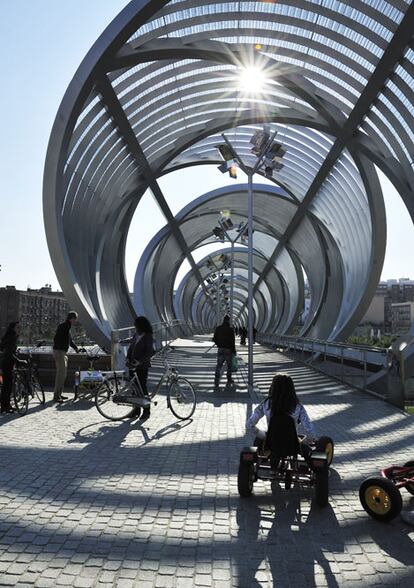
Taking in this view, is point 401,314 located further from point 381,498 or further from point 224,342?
point 381,498

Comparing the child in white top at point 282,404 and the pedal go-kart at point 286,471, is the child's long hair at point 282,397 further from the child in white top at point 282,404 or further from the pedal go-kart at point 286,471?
the pedal go-kart at point 286,471

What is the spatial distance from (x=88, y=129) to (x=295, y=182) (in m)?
15.3

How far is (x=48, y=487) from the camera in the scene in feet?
15.6

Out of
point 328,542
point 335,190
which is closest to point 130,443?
point 328,542

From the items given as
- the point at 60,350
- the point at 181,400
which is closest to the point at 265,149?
the point at 60,350

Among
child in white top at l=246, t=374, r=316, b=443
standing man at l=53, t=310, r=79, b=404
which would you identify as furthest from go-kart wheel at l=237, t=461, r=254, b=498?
standing man at l=53, t=310, r=79, b=404

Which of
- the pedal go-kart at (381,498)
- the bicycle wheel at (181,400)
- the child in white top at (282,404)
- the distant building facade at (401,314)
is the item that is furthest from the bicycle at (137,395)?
the distant building facade at (401,314)

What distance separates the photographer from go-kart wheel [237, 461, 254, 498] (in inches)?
177

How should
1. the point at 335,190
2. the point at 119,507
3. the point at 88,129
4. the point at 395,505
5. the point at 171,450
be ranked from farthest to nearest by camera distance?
the point at 335,190 → the point at 88,129 → the point at 171,450 → the point at 119,507 → the point at 395,505

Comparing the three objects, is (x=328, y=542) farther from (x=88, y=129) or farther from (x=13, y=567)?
(x=88, y=129)

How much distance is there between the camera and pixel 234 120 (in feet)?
69.9

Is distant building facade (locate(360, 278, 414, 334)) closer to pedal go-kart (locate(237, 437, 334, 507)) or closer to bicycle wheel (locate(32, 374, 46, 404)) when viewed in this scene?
bicycle wheel (locate(32, 374, 46, 404))

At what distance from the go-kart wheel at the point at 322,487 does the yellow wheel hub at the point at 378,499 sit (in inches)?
14.8

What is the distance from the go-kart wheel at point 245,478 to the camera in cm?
451
